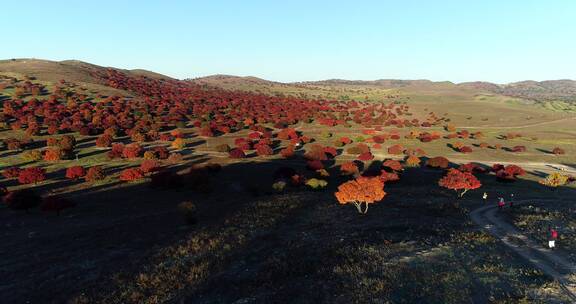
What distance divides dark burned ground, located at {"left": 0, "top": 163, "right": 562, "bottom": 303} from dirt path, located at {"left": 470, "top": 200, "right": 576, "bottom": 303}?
3.17ft

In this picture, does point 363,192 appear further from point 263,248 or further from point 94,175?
point 94,175

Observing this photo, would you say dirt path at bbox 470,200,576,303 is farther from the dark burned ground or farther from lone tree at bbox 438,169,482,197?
lone tree at bbox 438,169,482,197

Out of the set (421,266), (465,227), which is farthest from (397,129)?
(421,266)

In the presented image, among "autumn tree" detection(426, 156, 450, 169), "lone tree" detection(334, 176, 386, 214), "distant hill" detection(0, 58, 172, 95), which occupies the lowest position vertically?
"autumn tree" detection(426, 156, 450, 169)

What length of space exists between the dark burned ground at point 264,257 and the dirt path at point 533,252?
38.0 inches

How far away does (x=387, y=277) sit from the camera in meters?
20.2

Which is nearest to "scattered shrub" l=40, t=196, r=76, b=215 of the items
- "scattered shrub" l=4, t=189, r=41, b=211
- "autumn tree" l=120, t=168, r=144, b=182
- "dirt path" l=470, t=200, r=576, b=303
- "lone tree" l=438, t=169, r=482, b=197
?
"scattered shrub" l=4, t=189, r=41, b=211

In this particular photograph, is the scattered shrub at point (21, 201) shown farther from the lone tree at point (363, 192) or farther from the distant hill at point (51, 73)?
the distant hill at point (51, 73)

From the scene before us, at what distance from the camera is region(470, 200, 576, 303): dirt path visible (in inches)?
757

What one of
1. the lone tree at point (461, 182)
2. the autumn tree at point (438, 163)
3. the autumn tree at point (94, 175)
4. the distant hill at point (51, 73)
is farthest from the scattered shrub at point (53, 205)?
the distant hill at point (51, 73)

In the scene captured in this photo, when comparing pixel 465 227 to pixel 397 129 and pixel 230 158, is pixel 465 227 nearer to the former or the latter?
pixel 230 158

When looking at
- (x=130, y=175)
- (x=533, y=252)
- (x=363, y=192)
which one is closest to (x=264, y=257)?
(x=363, y=192)

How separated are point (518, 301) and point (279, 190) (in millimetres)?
36304

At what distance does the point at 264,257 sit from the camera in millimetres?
24969
